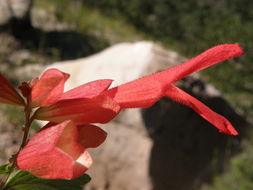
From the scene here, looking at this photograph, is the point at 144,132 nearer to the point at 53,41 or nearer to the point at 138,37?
the point at 53,41

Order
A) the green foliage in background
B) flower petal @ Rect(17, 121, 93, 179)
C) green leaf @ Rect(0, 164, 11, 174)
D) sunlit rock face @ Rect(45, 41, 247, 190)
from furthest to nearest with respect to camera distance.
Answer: the green foliage in background
sunlit rock face @ Rect(45, 41, 247, 190)
green leaf @ Rect(0, 164, 11, 174)
flower petal @ Rect(17, 121, 93, 179)

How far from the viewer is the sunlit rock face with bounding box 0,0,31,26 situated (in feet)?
19.9

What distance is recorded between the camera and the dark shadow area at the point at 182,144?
376cm

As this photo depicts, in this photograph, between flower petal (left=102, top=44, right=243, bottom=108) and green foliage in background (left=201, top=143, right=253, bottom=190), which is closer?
flower petal (left=102, top=44, right=243, bottom=108)

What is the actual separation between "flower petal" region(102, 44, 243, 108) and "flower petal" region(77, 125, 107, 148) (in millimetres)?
47

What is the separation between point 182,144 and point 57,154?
371cm

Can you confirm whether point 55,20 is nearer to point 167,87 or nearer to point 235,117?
point 235,117

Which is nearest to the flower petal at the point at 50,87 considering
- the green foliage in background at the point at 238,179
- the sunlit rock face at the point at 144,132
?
the sunlit rock face at the point at 144,132

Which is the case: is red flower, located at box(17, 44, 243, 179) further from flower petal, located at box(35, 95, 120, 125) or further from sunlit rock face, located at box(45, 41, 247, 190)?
sunlit rock face, located at box(45, 41, 247, 190)

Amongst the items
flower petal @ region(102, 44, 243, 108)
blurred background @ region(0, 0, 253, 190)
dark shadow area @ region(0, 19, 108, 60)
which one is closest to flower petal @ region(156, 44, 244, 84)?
flower petal @ region(102, 44, 243, 108)

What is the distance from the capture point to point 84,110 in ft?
1.64

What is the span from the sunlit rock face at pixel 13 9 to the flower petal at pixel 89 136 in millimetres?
5815

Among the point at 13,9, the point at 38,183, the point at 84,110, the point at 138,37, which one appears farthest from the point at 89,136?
the point at 138,37

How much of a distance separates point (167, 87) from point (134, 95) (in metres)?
0.04
